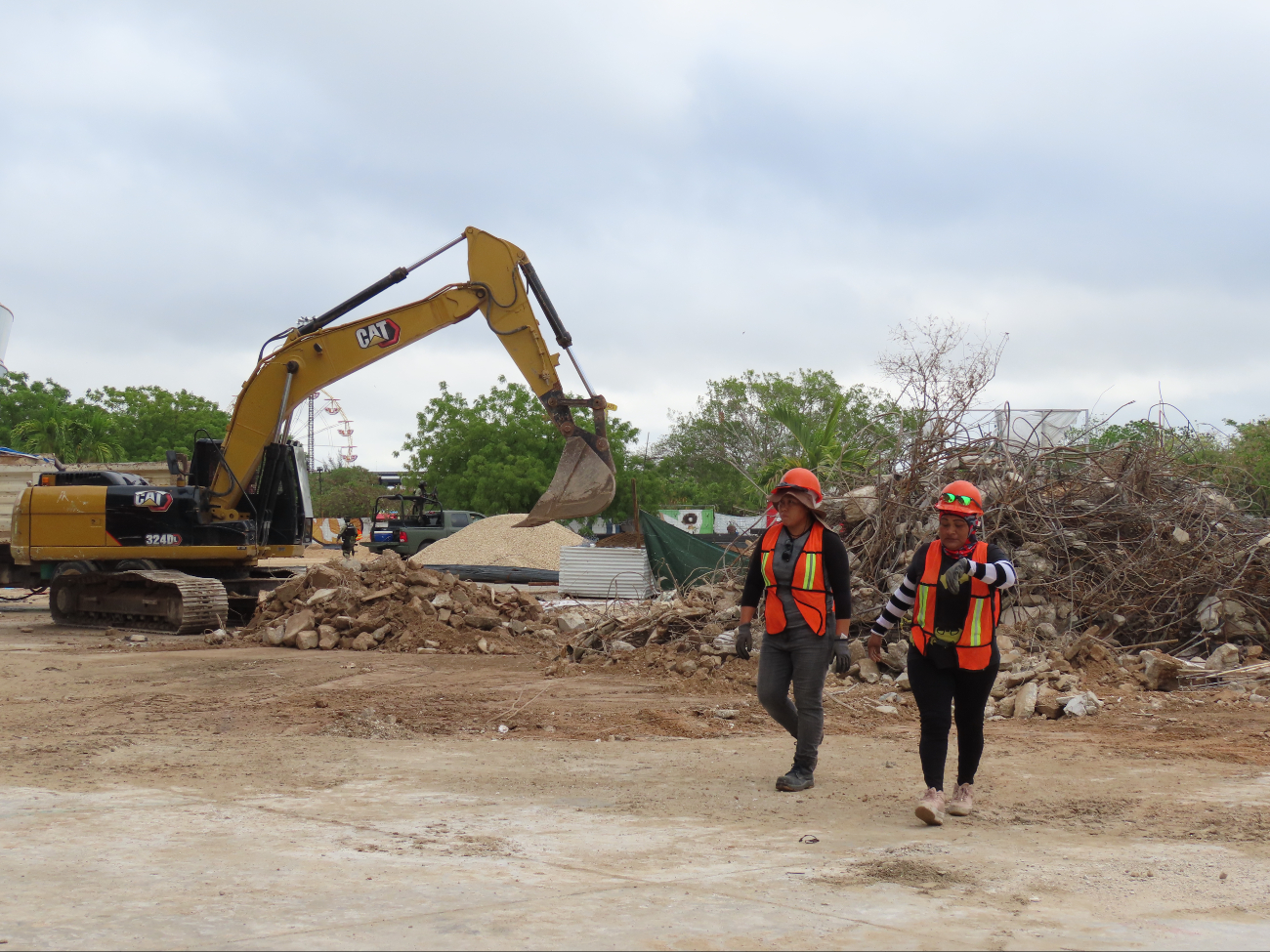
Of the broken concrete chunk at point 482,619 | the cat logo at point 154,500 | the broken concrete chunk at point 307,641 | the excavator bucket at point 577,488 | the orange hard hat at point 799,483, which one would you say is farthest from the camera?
the cat logo at point 154,500

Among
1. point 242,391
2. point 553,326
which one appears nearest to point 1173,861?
point 553,326

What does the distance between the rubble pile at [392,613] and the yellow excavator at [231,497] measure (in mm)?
1013

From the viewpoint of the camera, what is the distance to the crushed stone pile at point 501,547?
28.7 m

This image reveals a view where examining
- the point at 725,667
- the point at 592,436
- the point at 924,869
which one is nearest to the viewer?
the point at 924,869

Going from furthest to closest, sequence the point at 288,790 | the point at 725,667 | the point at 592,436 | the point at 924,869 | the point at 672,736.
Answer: the point at 592,436 < the point at 725,667 < the point at 672,736 < the point at 288,790 < the point at 924,869

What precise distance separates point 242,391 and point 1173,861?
45.4 ft

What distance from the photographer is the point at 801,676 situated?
6.23 metres

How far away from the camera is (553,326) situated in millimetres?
14406

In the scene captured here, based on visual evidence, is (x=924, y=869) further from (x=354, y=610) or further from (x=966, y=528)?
(x=354, y=610)

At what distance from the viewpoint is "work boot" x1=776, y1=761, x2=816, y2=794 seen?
20.1ft

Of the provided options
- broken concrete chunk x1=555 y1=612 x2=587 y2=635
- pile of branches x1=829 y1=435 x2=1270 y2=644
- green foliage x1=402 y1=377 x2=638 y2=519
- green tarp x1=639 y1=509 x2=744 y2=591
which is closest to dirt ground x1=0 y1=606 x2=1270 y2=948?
pile of branches x1=829 y1=435 x2=1270 y2=644

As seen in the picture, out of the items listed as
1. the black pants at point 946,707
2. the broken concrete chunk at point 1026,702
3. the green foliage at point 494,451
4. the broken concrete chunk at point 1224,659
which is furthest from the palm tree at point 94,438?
the black pants at point 946,707

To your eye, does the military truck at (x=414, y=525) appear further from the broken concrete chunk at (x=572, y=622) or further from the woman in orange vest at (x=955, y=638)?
the woman in orange vest at (x=955, y=638)

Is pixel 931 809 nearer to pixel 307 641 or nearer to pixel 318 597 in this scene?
pixel 307 641
